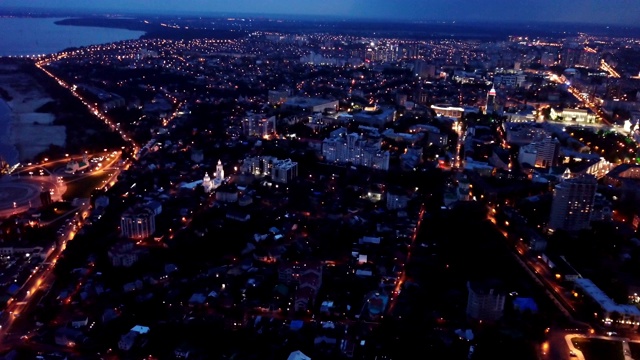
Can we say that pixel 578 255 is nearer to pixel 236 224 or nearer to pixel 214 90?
pixel 236 224

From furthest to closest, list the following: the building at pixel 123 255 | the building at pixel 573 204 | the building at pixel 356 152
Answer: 1. the building at pixel 356 152
2. the building at pixel 573 204
3. the building at pixel 123 255

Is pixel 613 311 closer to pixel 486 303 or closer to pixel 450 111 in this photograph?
pixel 486 303

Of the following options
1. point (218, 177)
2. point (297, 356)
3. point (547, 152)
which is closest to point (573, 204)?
point (547, 152)

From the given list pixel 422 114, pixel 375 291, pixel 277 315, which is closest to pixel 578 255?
pixel 375 291

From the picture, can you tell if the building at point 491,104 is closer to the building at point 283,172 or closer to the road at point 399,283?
the building at point 283,172

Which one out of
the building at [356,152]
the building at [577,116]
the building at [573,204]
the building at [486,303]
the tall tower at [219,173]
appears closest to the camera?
the building at [486,303]

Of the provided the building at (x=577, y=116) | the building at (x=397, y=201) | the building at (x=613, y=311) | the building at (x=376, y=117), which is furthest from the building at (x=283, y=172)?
the building at (x=577, y=116)
